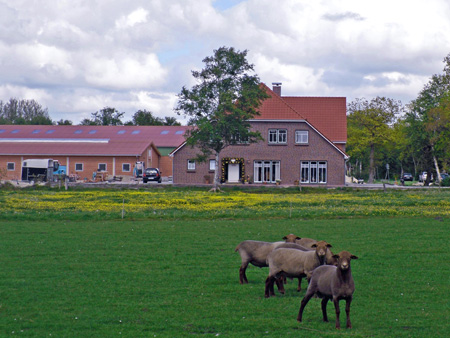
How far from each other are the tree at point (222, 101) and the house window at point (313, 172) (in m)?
9.65

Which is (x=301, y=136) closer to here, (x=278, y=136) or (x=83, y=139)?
(x=278, y=136)

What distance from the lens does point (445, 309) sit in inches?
457

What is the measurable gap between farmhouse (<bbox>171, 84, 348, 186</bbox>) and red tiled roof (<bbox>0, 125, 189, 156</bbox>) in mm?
16825

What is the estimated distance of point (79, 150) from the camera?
86.0 m

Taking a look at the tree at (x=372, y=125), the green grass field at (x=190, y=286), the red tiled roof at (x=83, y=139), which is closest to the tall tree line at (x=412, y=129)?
the tree at (x=372, y=125)

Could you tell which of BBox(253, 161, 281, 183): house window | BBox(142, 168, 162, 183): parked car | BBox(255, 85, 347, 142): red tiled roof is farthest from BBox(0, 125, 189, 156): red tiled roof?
BBox(253, 161, 281, 183): house window

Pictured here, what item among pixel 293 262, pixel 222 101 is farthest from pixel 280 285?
pixel 222 101

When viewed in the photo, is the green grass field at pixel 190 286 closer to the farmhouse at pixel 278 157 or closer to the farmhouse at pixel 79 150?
the farmhouse at pixel 278 157

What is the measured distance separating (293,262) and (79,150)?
76.4 m

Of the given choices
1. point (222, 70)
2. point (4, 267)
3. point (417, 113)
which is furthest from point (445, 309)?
point (417, 113)

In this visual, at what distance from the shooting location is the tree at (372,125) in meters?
91.3

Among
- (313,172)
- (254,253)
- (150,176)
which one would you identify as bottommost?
(254,253)

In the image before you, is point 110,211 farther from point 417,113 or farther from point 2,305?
point 417,113

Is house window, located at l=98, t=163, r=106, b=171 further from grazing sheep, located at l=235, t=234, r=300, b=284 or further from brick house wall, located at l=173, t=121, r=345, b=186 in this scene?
grazing sheep, located at l=235, t=234, r=300, b=284
